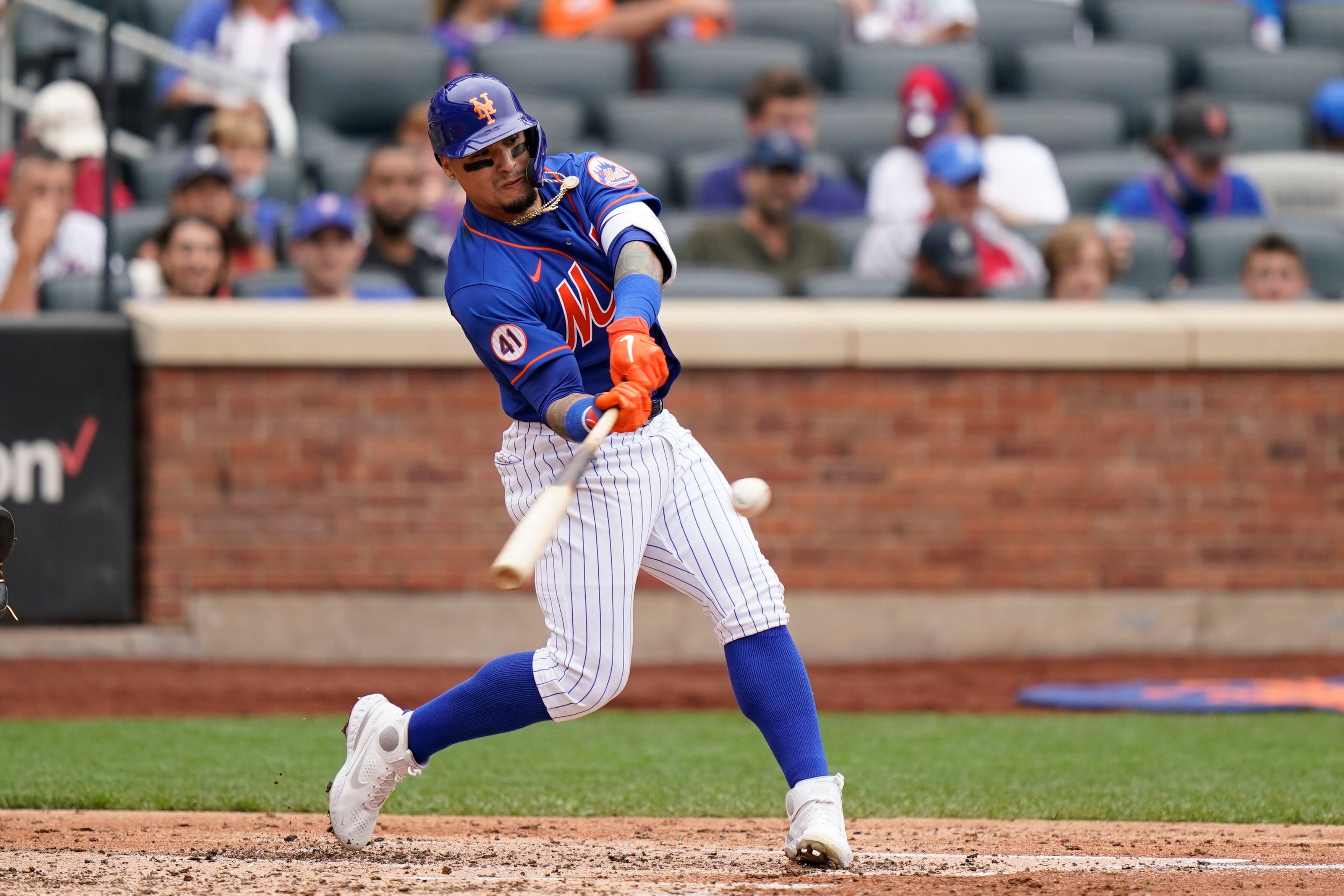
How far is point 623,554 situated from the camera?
3674 millimetres

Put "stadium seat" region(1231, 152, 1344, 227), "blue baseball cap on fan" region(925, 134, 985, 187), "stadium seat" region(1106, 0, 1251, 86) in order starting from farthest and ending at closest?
"stadium seat" region(1106, 0, 1251, 86)
"stadium seat" region(1231, 152, 1344, 227)
"blue baseball cap on fan" region(925, 134, 985, 187)

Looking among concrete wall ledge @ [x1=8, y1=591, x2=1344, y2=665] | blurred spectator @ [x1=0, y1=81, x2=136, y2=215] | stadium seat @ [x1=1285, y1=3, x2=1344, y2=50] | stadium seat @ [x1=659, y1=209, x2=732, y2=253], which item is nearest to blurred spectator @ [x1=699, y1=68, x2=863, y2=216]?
stadium seat @ [x1=659, y1=209, x2=732, y2=253]

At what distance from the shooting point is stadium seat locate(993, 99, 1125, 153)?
9.47m

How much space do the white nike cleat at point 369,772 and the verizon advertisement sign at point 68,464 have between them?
3.55 meters

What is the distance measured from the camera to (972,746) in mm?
5828

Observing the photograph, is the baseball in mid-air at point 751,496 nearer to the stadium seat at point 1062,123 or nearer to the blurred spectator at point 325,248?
the blurred spectator at point 325,248

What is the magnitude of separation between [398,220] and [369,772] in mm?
4243

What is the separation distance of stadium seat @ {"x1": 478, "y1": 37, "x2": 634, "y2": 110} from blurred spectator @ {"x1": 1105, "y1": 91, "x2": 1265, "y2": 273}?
277 cm

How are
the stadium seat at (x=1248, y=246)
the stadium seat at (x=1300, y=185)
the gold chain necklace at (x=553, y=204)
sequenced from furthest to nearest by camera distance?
the stadium seat at (x=1300, y=185) < the stadium seat at (x=1248, y=246) < the gold chain necklace at (x=553, y=204)

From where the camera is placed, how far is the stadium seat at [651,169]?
8.46 m

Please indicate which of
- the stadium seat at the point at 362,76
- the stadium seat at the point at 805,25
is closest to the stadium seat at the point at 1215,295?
the stadium seat at the point at 805,25

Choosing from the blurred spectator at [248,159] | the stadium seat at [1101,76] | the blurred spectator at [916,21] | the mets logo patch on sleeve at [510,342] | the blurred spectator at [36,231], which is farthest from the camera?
the blurred spectator at [916,21]

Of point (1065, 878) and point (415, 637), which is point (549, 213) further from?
point (415, 637)

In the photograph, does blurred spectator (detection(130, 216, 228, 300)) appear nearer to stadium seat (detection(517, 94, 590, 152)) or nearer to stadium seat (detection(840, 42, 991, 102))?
stadium seat (detection(517, 94, 590, 152))
